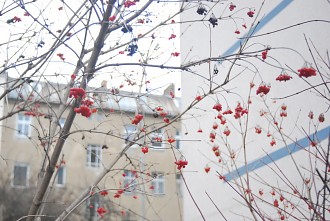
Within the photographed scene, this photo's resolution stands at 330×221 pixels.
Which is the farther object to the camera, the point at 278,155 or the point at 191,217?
the point at 191,217

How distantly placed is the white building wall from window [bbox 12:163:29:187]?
11633mm

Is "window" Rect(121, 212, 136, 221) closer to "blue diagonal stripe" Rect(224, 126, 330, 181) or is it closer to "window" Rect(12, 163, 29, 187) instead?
"window" Rect(12, 163, 29, 187)

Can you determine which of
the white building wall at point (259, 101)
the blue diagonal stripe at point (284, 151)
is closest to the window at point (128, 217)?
the white building wall at point (259, 101)

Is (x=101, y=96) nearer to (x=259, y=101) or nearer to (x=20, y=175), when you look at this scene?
(x=259, y=101)

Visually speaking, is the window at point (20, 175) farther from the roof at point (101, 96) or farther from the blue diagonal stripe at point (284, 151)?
the roof at point (101, 96)

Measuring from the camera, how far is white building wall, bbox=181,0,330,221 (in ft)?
18.4

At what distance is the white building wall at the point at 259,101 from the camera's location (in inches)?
221

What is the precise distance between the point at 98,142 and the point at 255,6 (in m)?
14.7

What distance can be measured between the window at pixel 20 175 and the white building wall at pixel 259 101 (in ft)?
38.2

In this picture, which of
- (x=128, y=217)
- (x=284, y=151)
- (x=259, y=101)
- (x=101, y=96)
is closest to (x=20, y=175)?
(x=128, y=217)

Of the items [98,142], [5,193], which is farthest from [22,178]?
[98,142]

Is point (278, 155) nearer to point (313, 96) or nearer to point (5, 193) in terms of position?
point (313, 96)

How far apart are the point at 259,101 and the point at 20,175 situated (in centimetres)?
1449

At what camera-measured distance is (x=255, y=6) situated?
23.2 ft
